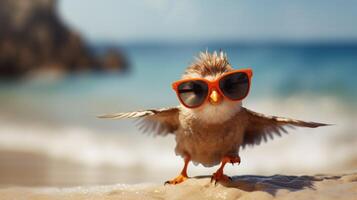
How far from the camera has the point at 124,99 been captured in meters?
3.97

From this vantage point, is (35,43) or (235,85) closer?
(235,85)

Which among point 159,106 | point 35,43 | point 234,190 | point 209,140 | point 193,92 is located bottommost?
point 234,190

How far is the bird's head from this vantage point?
4.13ft

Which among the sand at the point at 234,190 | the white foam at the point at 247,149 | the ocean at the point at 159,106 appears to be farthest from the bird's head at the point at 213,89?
the ocean at the point at 159,106

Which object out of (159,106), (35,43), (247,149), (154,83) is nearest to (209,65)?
(247,149)

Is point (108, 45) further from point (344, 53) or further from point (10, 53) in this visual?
point (344, 53)

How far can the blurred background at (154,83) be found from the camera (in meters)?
3.10

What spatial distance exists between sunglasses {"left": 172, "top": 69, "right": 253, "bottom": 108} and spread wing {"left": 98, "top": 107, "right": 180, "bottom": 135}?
11 centimetres

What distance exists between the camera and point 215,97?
→ 1244mm

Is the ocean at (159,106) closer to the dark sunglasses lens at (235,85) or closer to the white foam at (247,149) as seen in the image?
the white foam at (247,149)

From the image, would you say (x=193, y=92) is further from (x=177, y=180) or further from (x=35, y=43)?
(x=35, y=43)

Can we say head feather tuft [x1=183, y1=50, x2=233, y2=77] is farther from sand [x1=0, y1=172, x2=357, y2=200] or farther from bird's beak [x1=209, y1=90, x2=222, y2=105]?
sand [x1=0, y1=172, x2=357, y2=200]

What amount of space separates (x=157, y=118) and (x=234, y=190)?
12.1 inches

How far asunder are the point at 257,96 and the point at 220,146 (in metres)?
2.44
